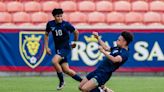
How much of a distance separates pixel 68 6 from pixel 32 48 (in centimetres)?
323

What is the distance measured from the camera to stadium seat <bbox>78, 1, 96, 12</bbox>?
18422mm

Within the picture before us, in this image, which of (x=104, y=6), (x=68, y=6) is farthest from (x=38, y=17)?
(x=104, y=6)

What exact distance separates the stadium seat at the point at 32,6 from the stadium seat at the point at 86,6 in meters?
1.40

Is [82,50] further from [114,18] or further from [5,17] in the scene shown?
[5,17]

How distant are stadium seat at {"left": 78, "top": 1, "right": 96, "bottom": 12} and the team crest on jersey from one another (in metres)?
3.10

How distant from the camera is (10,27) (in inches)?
616

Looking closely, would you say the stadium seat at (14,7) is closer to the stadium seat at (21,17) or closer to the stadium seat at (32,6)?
the stadium seat at (32,6)

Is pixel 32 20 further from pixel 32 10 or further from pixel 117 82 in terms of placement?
pixel 117 82

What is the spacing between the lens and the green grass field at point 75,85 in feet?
37.9

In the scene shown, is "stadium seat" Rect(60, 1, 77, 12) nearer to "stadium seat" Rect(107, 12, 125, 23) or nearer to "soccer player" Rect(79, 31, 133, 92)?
"stadium seat" Rect(107, 12, 125, 23)

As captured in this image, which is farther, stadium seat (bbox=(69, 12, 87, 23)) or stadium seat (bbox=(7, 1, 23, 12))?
stadium seat (bbox=(7, 1, 23, 12))

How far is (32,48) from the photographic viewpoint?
15656mm

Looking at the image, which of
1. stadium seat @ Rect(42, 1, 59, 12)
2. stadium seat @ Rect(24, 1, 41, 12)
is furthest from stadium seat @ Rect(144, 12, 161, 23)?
stadium seat @ Rect(24, 1, 41, 12)

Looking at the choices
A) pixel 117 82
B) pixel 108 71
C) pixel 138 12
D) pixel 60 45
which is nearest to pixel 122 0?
pixel 138 12
